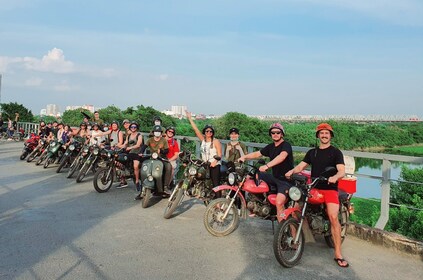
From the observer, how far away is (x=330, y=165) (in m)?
4.66

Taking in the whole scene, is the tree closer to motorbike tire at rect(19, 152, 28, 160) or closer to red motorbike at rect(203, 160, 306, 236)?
motorbike tire at rect(19, 152, 28, 160)

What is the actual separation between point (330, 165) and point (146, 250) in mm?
2379

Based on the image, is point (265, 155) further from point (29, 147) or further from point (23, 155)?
point (23, 155)

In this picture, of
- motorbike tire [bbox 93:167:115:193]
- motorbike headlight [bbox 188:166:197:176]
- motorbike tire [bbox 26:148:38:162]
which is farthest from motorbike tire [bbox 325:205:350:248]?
motorbike tire [bbox 26:148:38:162]

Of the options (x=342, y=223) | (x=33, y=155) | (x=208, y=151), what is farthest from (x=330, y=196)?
(x=33, y=155)

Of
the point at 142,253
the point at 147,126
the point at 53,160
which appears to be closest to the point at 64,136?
the point at 53,160

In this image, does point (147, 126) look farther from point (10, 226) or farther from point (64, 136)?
point (10, 226)

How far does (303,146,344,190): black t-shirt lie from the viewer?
15.2 feet

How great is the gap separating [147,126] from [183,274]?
151 feet

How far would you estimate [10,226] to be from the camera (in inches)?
220

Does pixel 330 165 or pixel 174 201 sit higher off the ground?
pixel 330 165

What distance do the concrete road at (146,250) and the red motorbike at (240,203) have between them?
19cm

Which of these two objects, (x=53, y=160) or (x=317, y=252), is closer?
(x=317, y=252)

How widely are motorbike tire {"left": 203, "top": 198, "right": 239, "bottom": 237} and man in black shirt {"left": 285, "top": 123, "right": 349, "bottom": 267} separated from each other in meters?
1.28
